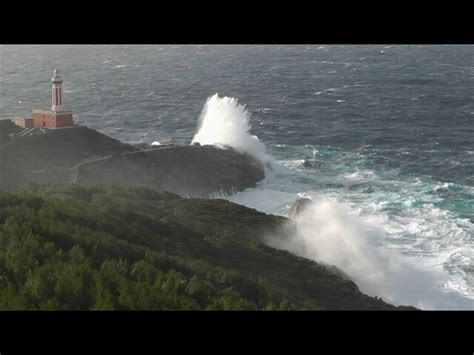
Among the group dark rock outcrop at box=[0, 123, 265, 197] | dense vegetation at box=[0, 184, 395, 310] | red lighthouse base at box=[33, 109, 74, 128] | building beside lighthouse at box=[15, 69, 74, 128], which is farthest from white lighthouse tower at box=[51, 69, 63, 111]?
dense vegetation at box=[0, 184, 395, 310]

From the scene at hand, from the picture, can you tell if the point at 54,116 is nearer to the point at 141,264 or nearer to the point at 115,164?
the point at 115,164

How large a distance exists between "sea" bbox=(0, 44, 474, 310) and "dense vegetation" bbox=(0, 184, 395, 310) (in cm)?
564

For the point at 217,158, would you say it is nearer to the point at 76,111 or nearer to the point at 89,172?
the point at 89,172

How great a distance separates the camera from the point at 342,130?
54.2 metres

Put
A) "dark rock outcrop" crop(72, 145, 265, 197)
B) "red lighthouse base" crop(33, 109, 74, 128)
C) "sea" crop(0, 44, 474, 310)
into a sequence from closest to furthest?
"sea" crop(0, 44, 474, 310), "dark rock outcrop" crop(72, 145, 265, 197), "red lighthouse base" crop(33, 109, 74, 128)

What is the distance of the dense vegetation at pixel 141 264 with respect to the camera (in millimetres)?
8617

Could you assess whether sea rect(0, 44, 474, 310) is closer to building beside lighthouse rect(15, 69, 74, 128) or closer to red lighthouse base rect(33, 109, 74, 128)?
red lighthouse base rect(33, 109, 74, 128)

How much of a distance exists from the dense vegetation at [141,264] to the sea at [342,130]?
5.64 metres

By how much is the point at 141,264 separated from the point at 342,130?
4440cm

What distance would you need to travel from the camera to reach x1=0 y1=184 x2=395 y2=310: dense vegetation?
8.62 meters

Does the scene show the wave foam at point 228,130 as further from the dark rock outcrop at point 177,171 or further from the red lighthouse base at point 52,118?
the red lighthouse base at point 52,118

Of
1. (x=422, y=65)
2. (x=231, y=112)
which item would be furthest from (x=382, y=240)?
(x=422, y=65)
